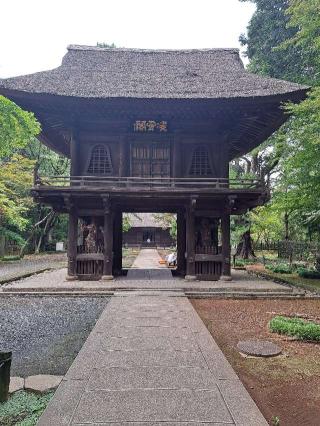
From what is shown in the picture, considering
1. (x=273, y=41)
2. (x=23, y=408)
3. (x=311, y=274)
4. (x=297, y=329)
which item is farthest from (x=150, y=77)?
(x=23, y=408)

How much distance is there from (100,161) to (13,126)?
1154 centimetres

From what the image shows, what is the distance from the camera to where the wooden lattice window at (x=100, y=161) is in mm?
16688

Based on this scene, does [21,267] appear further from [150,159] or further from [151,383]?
[151,383]

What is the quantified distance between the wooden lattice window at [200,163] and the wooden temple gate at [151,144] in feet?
0.16

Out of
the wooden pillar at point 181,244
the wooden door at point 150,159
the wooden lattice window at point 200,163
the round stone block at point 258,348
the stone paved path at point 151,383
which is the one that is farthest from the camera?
the wooden pillar at point 181,244

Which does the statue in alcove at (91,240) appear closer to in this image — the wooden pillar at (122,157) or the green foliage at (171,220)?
the wooden pillar at (122,157)

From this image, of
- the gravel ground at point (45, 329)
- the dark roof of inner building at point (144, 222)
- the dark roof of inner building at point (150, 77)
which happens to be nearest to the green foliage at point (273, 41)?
the dark roof of inner building at point (150, 77)

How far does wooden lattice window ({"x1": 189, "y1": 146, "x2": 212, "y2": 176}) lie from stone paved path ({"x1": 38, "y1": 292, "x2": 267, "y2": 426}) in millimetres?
9978

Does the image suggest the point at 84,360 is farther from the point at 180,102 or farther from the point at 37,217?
the point at 37,217

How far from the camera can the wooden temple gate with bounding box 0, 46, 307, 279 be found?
14.9m

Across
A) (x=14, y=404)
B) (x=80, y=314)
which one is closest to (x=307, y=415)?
(x=14, y=404)

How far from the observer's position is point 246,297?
13062 millimetres

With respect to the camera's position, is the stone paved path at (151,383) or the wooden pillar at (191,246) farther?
the wooden pillar at (191,246)

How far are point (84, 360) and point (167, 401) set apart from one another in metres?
2.01
